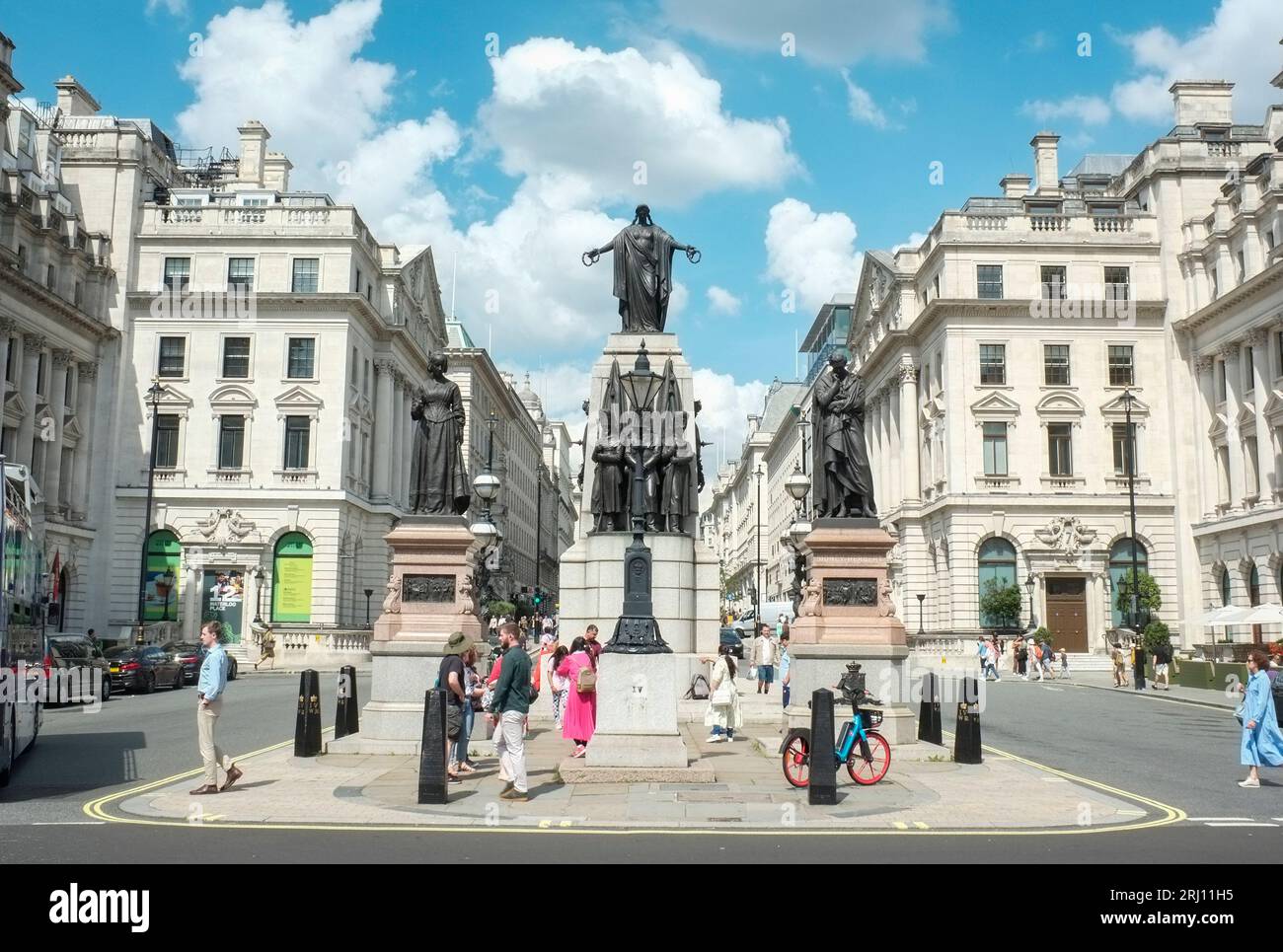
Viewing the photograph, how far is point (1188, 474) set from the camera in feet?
178

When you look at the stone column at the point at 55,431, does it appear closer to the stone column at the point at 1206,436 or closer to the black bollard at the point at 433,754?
the black bollard at the point at 433,754

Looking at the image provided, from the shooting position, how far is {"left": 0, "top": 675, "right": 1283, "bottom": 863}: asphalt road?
9.32 metres

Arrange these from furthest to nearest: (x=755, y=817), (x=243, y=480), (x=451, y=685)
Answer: (x=243, y=480)
(x=451, y=685)
(x=755, y=817)

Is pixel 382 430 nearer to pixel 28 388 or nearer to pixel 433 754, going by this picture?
pixel 28 388

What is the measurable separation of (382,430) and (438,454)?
4305 centimetres

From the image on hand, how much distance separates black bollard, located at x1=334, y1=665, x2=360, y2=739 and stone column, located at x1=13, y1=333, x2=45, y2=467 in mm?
34047

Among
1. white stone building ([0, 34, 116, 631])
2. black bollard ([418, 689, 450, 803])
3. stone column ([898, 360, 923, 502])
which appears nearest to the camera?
black bollard ([418, 689, 450, 803])

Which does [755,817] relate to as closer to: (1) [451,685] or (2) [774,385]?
(1) [451,685]

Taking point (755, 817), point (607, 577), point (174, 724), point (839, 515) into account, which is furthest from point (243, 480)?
point (755, 817)

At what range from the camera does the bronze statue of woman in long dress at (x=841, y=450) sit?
59.1 ft

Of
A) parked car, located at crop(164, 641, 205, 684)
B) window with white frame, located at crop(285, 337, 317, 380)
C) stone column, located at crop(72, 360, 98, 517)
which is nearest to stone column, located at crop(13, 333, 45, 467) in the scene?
stone column, located at crop(72, 360, 98, 517)

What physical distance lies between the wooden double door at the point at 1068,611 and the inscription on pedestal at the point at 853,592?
4053 cm

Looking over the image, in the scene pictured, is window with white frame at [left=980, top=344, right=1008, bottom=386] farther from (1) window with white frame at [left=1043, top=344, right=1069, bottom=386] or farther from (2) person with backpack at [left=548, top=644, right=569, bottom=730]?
(2) person with backpack at [left=548, top=644, right=569, bottom=730]

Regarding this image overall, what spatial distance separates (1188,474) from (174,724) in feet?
159
